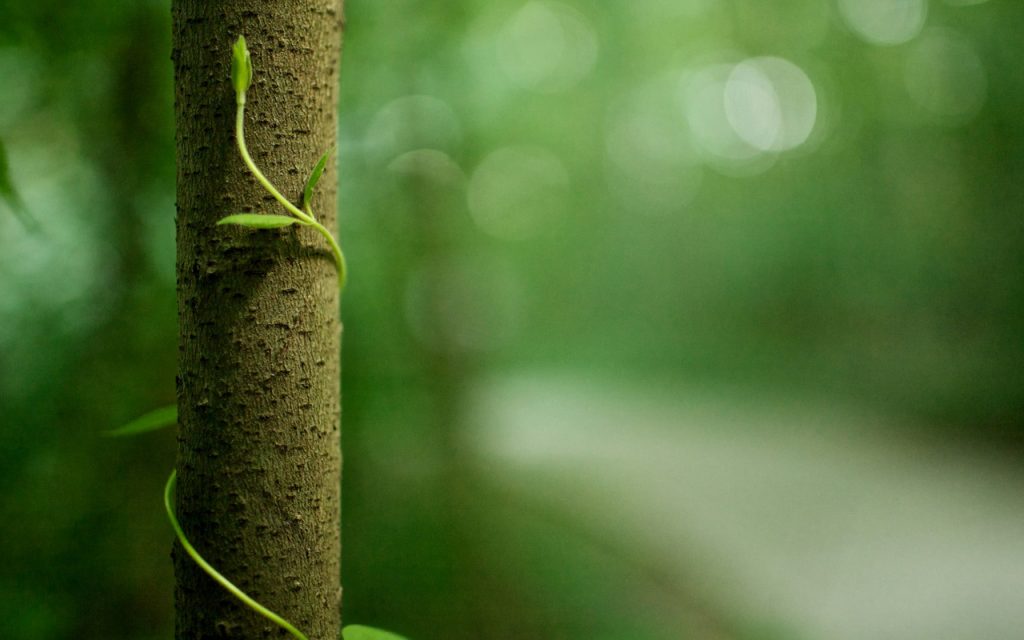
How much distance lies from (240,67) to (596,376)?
1400cm

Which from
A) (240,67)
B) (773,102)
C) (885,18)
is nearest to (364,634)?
(240,67)

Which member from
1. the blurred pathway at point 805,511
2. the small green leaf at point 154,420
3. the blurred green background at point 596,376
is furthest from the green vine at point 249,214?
the blurred pathway at point 805,511

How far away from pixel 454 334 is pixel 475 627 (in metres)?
1.80

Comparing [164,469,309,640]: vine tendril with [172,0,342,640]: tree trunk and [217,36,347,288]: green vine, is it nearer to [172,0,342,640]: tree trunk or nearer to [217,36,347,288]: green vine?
[172,0,342,640]: tree trunk

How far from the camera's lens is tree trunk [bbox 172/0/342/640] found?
2.00 feet

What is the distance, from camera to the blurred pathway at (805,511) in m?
3.63

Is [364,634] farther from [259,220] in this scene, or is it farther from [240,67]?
[240,67]

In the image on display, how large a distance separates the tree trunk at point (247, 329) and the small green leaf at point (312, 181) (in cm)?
2

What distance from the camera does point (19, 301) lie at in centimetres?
174

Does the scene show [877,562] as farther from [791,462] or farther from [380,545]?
[380,545]

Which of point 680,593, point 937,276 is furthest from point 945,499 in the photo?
point 937,276

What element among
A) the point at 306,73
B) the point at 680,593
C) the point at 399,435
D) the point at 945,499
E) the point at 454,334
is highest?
the point at 306,73

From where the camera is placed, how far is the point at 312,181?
0.59 meters

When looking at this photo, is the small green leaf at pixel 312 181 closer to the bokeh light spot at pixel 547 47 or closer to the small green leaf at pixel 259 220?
the small green leaf at pixel 259 220
